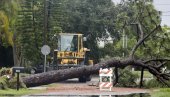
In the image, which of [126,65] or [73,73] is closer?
[73,73]

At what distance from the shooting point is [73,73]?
25391 mm

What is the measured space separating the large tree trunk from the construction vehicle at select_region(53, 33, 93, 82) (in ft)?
32.9

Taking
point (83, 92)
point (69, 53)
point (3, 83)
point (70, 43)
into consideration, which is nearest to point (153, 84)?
point (83, 92)

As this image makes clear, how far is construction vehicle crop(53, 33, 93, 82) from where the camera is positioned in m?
36.9

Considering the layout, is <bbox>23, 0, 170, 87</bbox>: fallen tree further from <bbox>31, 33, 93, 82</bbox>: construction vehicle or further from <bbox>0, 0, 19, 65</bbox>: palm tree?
<bbox>0, 0, 19, 65</bbox>: palm tree

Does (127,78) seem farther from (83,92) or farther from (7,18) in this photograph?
(7,18)

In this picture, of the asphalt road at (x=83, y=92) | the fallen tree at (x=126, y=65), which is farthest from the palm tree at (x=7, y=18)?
the fallen tree at (x=126, y=65)

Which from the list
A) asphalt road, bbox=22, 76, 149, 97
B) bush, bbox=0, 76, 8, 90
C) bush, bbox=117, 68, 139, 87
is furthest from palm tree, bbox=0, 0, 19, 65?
bush, bbox=0, 76, 8, 90

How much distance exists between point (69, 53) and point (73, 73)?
41.6ft

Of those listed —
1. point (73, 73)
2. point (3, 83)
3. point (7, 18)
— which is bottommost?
point (3, 83)

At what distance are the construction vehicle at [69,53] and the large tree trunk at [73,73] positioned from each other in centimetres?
1002

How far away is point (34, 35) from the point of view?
4578 cm

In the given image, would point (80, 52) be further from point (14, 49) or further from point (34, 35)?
point (14, 49)

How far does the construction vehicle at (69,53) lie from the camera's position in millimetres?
36875
